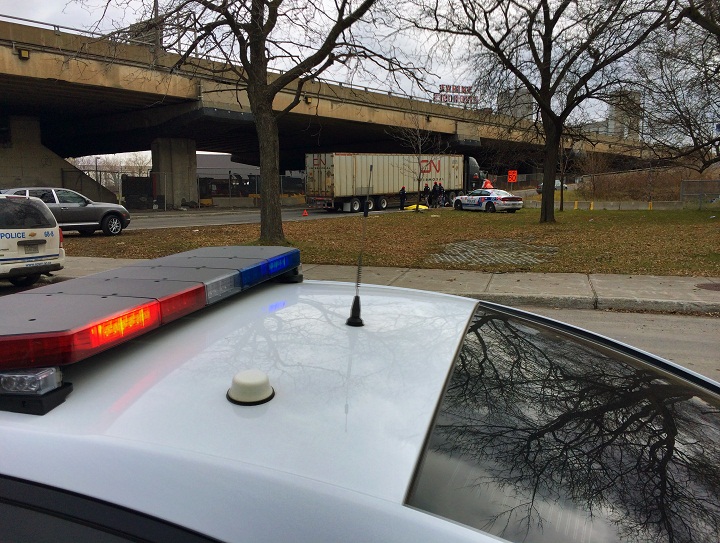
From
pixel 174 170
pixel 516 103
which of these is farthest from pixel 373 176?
pixel 516 103

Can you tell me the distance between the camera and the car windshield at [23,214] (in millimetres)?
10031

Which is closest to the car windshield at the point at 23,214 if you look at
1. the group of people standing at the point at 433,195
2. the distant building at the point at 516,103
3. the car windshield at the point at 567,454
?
the car windshield at the point at 567,454

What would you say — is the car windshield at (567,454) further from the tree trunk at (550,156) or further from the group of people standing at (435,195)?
the group of people standing at (435,195)

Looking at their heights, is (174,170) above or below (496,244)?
above

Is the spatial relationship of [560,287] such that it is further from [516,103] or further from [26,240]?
[516,103]

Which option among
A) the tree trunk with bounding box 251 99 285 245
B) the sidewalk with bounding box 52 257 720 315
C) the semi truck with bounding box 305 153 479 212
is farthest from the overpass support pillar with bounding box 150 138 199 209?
the sidewalk with bounding box 52 257 720 315

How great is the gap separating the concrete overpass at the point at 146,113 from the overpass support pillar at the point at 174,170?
9cm

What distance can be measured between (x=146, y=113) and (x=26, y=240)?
31578 mm

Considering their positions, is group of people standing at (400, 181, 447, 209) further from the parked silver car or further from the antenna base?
the antenna base

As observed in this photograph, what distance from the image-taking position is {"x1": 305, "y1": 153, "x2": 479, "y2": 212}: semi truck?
117ft

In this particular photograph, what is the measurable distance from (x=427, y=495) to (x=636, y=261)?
1251 centimetres

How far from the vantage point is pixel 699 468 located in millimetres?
1264

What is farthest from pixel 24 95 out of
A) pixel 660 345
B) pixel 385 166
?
pixel 660 345

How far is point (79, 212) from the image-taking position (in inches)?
754
